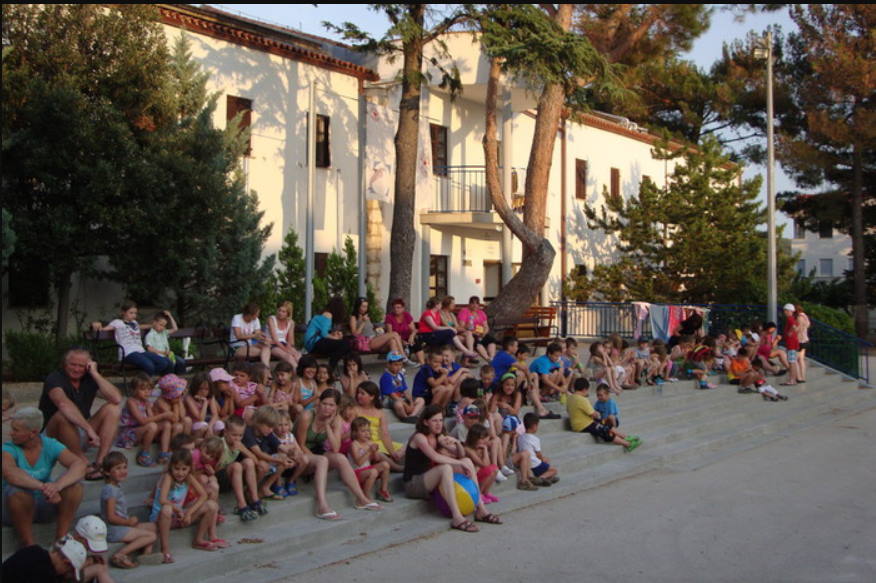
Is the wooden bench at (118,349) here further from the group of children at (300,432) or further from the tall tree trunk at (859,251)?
the tall tree trunk at (859,251)

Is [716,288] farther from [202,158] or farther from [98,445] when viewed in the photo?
[98,445]

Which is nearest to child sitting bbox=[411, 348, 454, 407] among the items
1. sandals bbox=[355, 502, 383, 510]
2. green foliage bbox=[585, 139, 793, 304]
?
sandals bbox=[355, 502, 383, 510]

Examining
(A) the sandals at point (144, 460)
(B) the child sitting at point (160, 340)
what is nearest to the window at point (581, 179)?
(B) the child sitting at point (160, 340)

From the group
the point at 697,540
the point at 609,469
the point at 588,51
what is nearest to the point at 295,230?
the point at 588,51

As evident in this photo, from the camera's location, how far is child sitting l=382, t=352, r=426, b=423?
11617mm

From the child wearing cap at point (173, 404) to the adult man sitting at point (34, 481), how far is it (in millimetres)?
1547

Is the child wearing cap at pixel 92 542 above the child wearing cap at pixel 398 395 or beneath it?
beneath

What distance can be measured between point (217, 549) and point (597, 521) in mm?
3921

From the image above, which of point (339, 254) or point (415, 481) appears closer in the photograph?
point (415, 481)

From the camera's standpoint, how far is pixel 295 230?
20922mm

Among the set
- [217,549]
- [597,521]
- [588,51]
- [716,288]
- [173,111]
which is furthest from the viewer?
[716,288]

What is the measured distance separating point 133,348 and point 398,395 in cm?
324

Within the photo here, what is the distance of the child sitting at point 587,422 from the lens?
1284cm

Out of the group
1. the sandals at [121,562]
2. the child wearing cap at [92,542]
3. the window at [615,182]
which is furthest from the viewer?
the window at [615,182]
